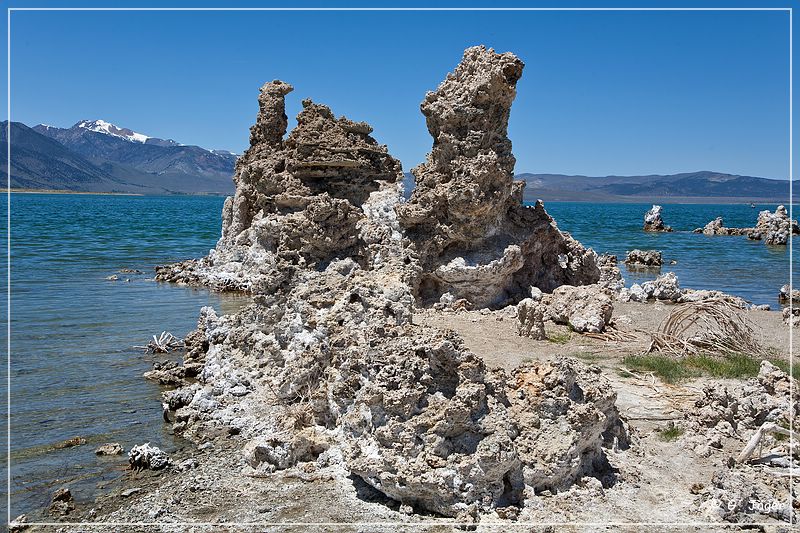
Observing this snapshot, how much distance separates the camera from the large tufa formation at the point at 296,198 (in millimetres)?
12203

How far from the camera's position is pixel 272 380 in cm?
946

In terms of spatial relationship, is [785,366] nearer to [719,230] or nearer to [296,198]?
[296,198]

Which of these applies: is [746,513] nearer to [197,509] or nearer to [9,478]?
[197,509]

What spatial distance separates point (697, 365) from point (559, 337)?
231cm

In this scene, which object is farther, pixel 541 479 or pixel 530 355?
pixel 530 355

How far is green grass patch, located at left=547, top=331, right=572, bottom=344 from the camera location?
1156cm

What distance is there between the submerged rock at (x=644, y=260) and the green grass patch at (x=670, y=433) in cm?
2352

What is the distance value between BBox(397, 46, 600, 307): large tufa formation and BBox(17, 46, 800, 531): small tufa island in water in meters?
0.04

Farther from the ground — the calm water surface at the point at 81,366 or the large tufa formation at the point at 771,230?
the large tufa formation at the point at 771,230

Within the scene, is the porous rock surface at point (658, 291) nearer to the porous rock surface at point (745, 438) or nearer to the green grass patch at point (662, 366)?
the green grass patch at point (662, 366)

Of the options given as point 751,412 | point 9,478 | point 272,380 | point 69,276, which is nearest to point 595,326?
point 751,412

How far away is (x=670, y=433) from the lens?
25.4 feet

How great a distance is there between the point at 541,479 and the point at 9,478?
17.5ft

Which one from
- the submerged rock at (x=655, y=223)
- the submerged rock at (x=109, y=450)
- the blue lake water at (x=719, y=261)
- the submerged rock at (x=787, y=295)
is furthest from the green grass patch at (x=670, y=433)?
the submerged rock at (x=655, y=223)
